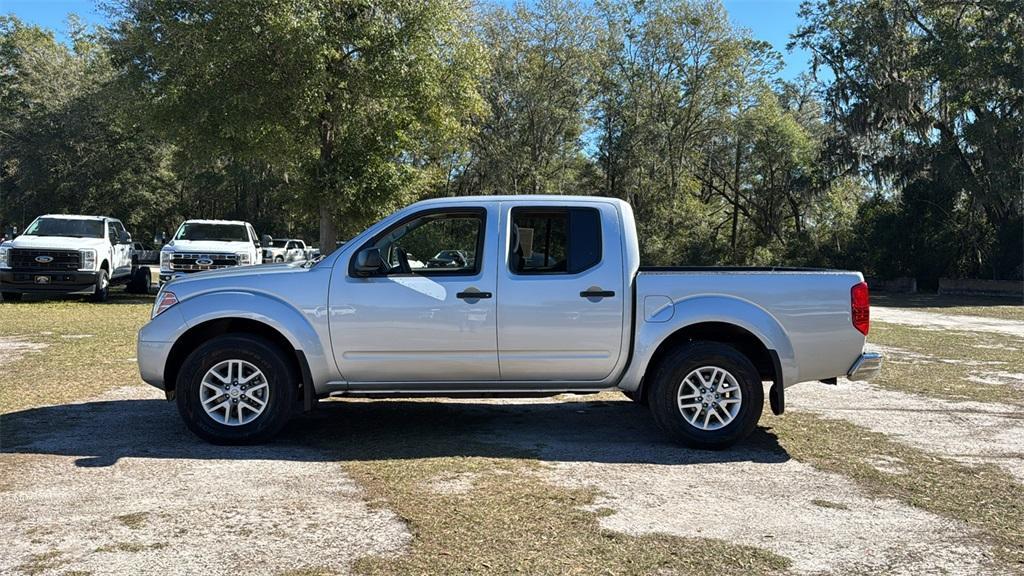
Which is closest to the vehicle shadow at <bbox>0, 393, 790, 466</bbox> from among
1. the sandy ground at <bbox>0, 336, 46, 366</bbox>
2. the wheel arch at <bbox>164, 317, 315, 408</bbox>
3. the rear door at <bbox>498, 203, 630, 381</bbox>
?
the wheel arch at <bbox>164, 317, 315, 408</bbox>

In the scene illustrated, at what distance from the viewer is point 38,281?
60.8ft

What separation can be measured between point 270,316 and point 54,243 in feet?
49.9

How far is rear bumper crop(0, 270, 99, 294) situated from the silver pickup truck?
1431 centimetres

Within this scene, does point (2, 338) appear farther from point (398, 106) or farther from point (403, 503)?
point (398, 106)

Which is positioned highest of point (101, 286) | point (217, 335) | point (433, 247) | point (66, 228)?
point (66, 228)

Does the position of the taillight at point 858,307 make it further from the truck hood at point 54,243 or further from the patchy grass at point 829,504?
the truck hood at point 54,243

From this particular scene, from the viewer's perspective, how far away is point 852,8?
1364 inches

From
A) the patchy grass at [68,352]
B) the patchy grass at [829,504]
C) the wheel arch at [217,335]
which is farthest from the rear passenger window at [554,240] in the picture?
the patchy grass at [68,352]

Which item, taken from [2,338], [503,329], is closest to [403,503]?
[503,329]

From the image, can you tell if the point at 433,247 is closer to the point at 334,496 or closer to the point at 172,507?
the point at 334,496

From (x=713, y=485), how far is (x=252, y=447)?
3.42m

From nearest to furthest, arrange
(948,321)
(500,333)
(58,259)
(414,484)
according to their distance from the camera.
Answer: (414,484)
(500,333)
(58,259)
(948,321)

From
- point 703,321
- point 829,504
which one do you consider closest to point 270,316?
point 703,321

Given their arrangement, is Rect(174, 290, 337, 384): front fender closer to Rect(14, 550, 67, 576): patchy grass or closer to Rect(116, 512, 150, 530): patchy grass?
Rect(116, 512, 150, 530): patchy grass
